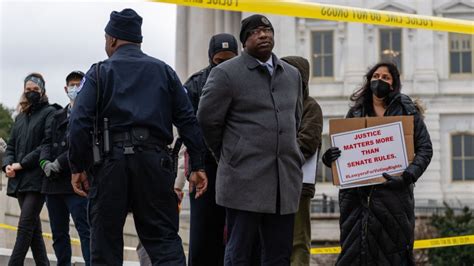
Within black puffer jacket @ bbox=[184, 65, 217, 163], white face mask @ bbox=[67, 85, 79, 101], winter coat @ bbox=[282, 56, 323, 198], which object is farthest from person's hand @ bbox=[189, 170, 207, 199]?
white face mask @ bbox=[67, 85, 79, 101]

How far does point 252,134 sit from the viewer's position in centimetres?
814

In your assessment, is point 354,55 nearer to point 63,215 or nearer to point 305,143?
point 63,215

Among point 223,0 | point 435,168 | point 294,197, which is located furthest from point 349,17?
point 435,168

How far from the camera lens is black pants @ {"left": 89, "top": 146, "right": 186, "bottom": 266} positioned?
8.02m

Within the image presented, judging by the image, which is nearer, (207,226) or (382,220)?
(207,226)

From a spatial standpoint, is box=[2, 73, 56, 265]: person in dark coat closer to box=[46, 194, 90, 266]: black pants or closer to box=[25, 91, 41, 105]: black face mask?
box=[25, 91, 41, 105]: black face mask

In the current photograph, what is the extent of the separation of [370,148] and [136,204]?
2.31m

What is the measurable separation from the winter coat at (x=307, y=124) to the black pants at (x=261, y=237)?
59.4 inches

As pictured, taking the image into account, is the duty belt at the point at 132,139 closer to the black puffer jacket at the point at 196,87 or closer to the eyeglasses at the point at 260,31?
the eyeglasses at the point at 260,31

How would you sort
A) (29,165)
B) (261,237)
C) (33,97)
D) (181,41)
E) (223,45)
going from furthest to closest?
(181,41)
(33,97)
(29,165)
(223,45)
(261,237)

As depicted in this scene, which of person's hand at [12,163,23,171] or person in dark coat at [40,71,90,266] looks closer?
person in dark coat at [40,71,90,266]

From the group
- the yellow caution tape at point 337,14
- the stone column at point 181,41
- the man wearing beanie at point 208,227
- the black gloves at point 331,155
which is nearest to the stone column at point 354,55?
the stone column at point 181,41

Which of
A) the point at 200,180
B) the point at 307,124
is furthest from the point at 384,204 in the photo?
the point at 200,180

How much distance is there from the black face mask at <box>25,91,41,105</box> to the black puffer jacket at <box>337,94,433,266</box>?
362 centimetres
